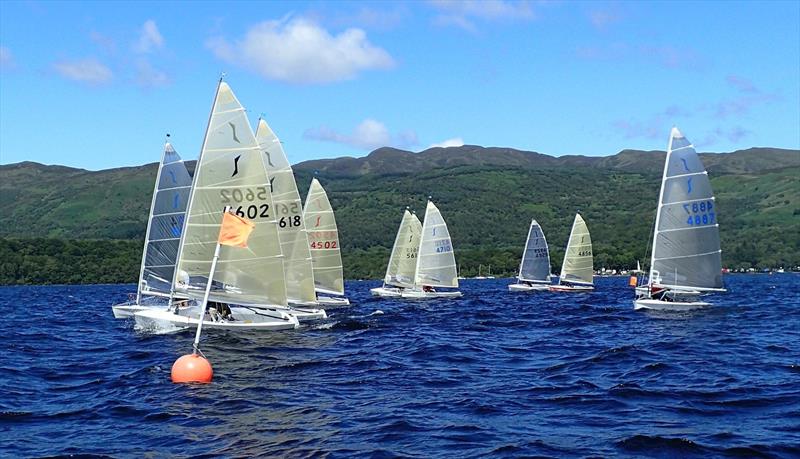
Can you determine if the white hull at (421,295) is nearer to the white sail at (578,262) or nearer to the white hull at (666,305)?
the white sail at (578,262)

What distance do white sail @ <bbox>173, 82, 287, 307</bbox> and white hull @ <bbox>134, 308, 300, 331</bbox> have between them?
3.18ft

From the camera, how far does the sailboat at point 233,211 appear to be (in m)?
36.7

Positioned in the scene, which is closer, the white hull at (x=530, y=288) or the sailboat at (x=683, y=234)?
the sailboat at (x=683, y=234)

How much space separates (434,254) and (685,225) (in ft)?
102

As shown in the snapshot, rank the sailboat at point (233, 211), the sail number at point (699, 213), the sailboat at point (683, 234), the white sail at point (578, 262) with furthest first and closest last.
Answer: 1. the white sail at point (578, 262)
2. the sail number at point (699, 213)
3. the sailboat at point (683, 234)
4. the sailboat at point (233, 211)

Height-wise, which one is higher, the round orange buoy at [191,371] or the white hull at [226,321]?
the white hull at [226,321]

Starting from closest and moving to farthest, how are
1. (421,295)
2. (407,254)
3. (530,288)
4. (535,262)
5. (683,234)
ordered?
(683,234), (421,295), (407,254), (530,288), (535,262)

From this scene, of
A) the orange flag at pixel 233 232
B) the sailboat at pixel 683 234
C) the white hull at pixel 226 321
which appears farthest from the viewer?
the sailboat at pixel 683 234

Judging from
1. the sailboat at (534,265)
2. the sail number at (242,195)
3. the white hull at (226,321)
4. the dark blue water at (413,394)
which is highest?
the sail number at (242,195)

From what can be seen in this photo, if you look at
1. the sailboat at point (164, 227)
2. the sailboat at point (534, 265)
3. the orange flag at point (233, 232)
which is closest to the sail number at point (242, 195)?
the orange flag at point (233, 232)

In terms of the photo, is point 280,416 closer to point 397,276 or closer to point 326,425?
point 326,425

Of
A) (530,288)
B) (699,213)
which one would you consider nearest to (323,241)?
(699,213)

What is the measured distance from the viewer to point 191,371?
2375 cm

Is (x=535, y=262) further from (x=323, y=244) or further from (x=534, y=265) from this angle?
(x=323, y=244)
